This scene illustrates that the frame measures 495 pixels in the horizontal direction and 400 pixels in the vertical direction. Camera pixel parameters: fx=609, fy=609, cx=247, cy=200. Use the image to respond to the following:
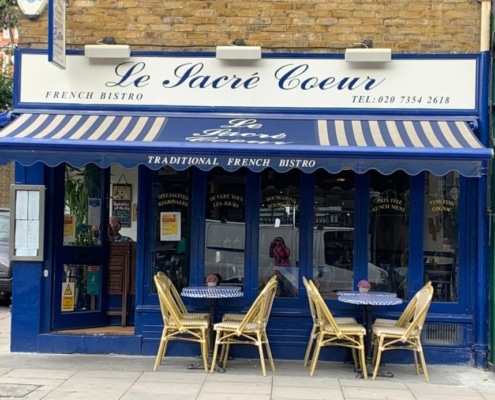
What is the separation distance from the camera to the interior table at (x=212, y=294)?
6594 millimetres

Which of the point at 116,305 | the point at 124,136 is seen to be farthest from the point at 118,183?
the point at 124,136

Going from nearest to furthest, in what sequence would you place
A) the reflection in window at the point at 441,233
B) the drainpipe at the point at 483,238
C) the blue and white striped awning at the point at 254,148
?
the blue and white striped awning at the point at 254,148 → the drainpipe at the point at 483,238 → the reflection in window at the point at 441,233

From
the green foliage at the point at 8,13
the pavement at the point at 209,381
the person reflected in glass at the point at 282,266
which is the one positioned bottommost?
the pavement at the point at 209,381

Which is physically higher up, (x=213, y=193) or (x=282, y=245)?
(x=213, y=193)

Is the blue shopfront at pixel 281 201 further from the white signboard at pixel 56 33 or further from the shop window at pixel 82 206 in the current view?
the white signboard at pixel 56 33

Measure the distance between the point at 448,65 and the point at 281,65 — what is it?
197cm

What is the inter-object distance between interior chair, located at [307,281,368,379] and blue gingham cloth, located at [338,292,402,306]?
27 cm

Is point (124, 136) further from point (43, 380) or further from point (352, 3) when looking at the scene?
point (352, 3)

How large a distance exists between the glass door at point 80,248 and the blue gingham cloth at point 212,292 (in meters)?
1.72

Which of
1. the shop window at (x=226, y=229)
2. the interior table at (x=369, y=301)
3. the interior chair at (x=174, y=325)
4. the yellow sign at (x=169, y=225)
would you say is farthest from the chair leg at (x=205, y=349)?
the interior table at (x=369, y=301)

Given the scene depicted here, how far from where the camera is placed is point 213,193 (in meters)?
7.40

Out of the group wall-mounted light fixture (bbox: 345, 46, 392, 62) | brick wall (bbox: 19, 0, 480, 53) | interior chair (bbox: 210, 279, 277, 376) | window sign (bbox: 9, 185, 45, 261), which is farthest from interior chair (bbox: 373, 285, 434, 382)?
window sign (bbox: 9, 185, 45, 261)

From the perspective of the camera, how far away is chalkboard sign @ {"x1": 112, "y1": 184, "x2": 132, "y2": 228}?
930cm

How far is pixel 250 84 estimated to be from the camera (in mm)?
7332
